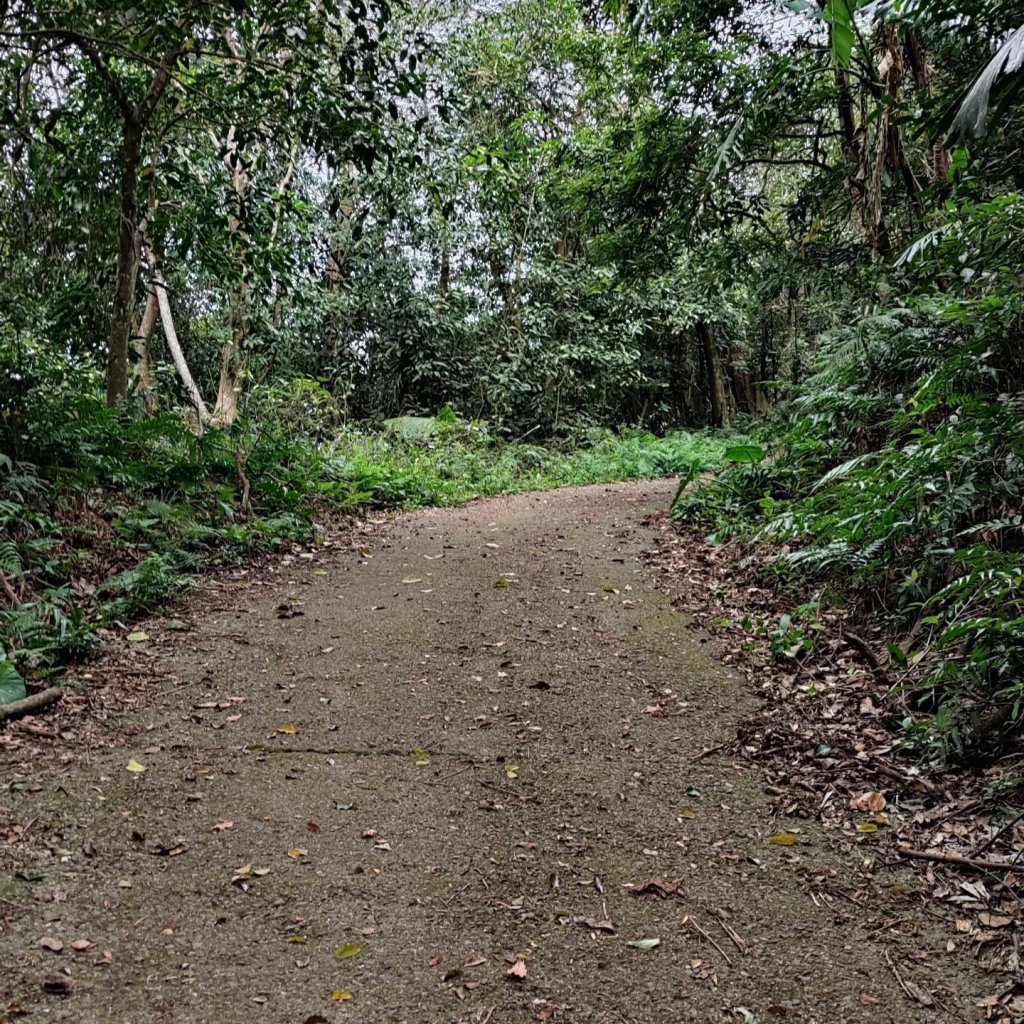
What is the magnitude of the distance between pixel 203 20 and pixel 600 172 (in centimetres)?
492

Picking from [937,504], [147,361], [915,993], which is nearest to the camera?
[915,993]

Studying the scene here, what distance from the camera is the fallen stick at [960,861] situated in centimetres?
267

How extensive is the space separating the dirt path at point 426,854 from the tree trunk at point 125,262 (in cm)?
387

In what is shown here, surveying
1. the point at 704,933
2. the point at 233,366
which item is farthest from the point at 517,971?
the point at 233,366

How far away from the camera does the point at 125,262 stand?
23.7ft

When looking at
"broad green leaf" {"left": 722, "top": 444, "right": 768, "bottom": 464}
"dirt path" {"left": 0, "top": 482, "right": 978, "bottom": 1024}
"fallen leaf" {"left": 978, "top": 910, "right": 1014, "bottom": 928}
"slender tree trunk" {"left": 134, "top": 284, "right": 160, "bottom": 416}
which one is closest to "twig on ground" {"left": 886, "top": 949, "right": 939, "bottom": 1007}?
"dirt path" {"left": 0, "top": 482, "right": 978, "bottom": 1024}

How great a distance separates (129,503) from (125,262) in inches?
94.4

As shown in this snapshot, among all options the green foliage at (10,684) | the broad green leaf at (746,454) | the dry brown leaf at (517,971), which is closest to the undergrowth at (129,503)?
the green foliage at (10,684)

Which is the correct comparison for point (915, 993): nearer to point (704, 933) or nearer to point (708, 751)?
point (704, 933)

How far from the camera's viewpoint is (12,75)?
6.26 m

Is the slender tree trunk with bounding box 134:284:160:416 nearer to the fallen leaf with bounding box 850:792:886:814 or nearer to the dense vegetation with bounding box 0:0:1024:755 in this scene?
the dense vegetation with bounding box 0:0:1024:755

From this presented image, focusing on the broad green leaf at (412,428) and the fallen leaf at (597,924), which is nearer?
the fallen leaf at (597,924)

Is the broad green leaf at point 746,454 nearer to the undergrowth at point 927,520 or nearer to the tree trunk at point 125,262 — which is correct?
the undergrowth at point 927,520

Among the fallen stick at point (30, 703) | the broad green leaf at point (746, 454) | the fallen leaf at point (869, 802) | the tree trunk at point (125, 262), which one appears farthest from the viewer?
the broad green leaf at point (746, 454)
